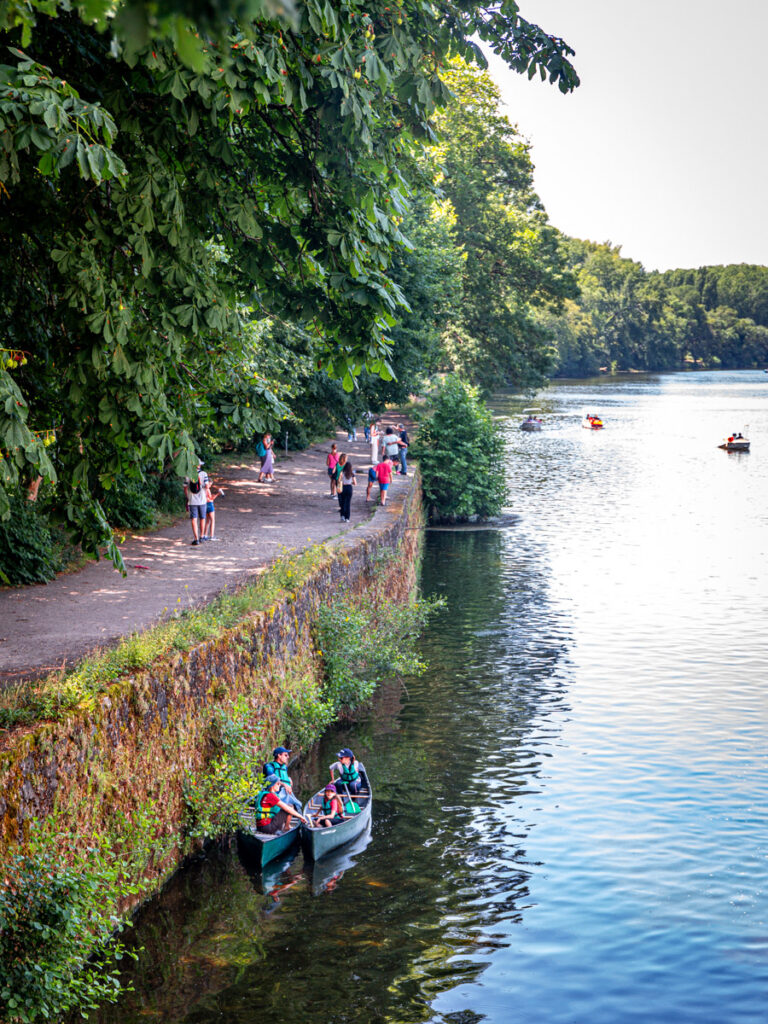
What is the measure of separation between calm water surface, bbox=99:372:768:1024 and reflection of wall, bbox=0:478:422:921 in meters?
1.21

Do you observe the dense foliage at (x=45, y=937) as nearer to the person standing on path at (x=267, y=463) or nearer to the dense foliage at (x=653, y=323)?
the person standing on path at (x=267, y=463)

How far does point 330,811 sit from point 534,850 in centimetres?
288

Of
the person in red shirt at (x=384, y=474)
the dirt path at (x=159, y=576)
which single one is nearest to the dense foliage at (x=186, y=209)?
the dirt path at (x=159, y=576)

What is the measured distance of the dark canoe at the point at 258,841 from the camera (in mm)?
12430

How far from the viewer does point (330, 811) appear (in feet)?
44.2

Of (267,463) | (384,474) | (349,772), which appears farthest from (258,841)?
(267,463)

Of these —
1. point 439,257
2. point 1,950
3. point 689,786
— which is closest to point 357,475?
point 439,257

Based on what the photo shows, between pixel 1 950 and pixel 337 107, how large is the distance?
809 cm

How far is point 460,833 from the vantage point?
14.2 meters

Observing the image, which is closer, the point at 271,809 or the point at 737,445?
the point at 271,809

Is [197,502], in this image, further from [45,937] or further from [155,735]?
[45,937]

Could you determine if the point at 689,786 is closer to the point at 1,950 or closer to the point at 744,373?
the point at 1,950

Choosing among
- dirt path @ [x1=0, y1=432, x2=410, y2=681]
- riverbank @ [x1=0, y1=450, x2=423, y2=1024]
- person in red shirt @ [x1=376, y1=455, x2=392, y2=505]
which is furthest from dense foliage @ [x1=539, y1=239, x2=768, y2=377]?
riverbank @ [x1=0, y1=450, x2=423, y2=1024]

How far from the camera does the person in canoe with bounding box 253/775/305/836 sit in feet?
42.5
